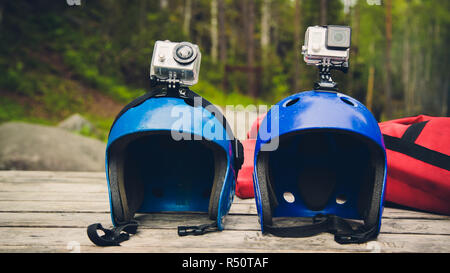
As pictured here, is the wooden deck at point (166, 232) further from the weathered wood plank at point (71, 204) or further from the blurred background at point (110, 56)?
the blurred background at point (110, 56)

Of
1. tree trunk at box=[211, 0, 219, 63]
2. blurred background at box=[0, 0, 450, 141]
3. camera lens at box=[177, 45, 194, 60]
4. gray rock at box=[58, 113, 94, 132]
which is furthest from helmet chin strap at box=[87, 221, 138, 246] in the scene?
tree trunk at box=[211, 0, 219, 63]

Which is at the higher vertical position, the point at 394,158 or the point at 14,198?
the point at 394,158

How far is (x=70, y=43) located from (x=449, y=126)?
11448 mm

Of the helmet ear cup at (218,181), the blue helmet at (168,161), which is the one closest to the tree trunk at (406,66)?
the blue helmet at (168,161)

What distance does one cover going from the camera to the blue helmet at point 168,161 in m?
1.78

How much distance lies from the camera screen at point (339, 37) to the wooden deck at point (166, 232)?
0.88m

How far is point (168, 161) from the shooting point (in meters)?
2.24

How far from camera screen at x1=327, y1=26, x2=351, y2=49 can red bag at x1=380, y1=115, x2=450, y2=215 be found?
793mm

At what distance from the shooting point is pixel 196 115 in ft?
5.97

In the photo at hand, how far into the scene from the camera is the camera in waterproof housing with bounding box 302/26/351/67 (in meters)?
1.91

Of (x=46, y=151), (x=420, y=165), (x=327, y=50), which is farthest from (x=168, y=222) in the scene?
(x=46, y=151)

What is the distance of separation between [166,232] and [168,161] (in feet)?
1.55
